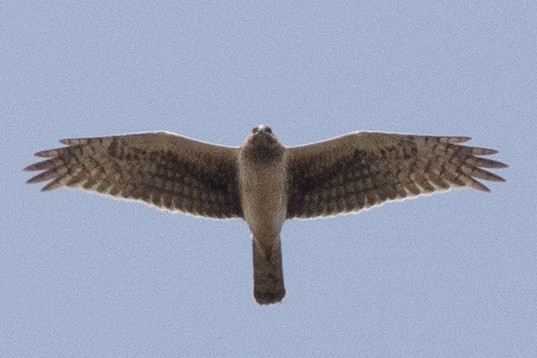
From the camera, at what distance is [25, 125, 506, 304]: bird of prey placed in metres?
15.9

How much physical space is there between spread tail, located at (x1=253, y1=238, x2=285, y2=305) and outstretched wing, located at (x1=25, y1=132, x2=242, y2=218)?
2.43ft

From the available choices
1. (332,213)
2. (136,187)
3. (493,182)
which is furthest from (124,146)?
(493,182)

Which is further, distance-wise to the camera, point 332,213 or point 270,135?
point 332,213

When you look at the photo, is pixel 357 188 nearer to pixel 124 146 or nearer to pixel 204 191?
pixel 204 191

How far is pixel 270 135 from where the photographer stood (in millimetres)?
15383

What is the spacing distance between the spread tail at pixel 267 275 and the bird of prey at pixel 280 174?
12 millimetres

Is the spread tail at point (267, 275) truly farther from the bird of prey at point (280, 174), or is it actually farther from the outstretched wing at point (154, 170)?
the outstretched wing at point (154, 170)

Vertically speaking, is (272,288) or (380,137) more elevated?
(380,137)

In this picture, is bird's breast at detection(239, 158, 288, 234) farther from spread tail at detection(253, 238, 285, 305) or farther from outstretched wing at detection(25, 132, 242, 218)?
outstretched wing at detection(25, 132, 242, 218)

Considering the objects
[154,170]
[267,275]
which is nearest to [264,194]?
[267,275]

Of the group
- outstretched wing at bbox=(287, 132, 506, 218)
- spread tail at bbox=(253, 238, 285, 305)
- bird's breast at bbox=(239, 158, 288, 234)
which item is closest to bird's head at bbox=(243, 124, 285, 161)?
bird's breast at bbox=(239, 158, 288, 234)

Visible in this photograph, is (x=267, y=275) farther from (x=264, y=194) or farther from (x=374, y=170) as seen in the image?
(x=374, y=170)

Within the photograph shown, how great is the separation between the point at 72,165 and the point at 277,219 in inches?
105

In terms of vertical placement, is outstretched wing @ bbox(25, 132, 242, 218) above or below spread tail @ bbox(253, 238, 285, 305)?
above
